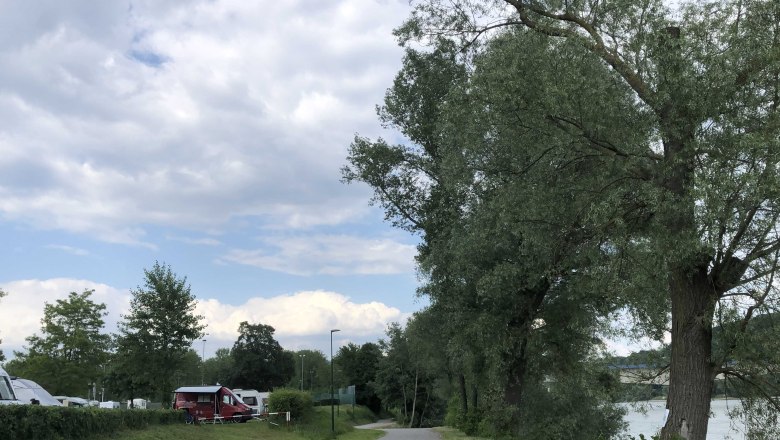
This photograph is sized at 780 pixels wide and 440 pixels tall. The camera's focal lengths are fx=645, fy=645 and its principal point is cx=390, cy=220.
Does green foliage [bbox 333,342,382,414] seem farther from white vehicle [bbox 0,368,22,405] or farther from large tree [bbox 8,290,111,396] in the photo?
white vehicle [bbox 0,368,22,405]

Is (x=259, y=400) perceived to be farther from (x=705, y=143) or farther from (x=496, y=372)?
(x=705, y=143)

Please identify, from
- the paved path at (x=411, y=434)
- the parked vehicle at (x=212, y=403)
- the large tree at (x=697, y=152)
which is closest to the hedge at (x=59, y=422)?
the large tree at (x=697, y=152)

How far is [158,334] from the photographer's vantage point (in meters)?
36.2

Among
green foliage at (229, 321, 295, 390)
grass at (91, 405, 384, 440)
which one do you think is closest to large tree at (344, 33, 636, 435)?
grass at (91, 405, 384, 440)

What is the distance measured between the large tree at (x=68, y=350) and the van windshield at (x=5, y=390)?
2247 centimetres

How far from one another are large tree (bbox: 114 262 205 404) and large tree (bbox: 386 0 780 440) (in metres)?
28.9

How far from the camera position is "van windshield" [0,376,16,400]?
21114mm

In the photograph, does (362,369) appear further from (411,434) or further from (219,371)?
(411,434)

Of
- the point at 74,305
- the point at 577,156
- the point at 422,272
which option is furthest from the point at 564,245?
the point at 74,305

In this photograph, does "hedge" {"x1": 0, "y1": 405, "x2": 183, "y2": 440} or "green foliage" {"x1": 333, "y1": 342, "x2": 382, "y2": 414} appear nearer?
"hedge" {"x1": 0, "y1": 405, "x2": 183, "y2": 440}

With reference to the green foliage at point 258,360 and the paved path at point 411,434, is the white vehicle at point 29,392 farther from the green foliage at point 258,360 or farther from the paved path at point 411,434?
the green foliage at point 258,360

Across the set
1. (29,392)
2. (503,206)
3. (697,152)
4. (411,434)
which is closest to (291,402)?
(411,434)

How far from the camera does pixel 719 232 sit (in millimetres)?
10750

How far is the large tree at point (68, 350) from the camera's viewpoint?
42469mm
